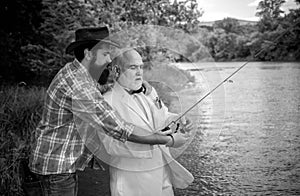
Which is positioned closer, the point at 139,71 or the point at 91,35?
the point at 139,71

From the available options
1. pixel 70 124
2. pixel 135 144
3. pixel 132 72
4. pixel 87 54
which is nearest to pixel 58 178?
pixel 70 124

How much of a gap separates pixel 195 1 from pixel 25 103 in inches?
149

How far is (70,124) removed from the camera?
7.86 feet

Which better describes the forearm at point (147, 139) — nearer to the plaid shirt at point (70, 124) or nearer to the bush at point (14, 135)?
the plaid shirt at point (70, 124)

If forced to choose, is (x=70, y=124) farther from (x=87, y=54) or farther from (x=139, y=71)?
(x=139, y=71)

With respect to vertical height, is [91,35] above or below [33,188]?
above

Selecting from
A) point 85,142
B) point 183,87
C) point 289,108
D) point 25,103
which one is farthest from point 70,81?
point 289,108

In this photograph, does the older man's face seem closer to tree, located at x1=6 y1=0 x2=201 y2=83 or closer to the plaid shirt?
the plaid shirt

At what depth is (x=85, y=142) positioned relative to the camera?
2.31 metres

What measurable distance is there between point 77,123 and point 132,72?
1.70ft

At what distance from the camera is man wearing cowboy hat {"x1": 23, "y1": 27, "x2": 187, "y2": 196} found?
2.15 metres

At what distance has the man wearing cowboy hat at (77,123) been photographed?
2.15 meters

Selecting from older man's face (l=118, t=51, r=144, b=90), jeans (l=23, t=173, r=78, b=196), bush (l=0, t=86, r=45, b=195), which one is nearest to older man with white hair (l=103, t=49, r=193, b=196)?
older man's face (l=118, t=51, r=144, b=90)

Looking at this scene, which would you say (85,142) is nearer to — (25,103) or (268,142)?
(25,103)
